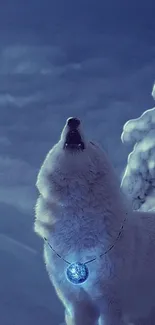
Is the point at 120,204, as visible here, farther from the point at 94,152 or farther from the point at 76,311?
the point at 76,311

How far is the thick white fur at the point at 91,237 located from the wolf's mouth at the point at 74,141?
3 centimetres

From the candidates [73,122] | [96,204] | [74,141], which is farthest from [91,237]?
[73,122]

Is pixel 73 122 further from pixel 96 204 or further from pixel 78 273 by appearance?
pixel 78 273

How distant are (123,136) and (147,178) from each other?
28.8 inches

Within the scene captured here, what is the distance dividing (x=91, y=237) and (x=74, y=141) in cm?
56

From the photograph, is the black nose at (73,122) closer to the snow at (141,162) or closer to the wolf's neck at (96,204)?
the wolf's neck at (96,204)

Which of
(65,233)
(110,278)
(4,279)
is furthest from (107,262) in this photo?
(4,279)

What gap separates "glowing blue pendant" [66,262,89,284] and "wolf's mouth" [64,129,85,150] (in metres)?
0.66

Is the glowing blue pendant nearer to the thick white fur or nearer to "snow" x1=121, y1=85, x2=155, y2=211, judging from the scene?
the thick white fur

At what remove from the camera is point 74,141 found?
274 centimetres

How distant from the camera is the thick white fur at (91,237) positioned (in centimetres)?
271

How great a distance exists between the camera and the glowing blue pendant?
273 centimetres

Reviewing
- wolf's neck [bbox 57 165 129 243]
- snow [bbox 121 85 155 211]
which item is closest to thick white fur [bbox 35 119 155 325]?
wolf's neck [bbox 57 165 129 243]

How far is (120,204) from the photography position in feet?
9.41
